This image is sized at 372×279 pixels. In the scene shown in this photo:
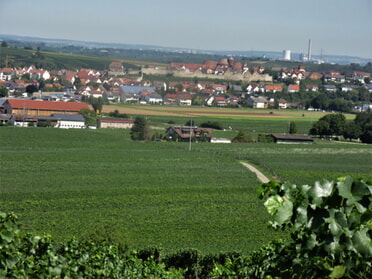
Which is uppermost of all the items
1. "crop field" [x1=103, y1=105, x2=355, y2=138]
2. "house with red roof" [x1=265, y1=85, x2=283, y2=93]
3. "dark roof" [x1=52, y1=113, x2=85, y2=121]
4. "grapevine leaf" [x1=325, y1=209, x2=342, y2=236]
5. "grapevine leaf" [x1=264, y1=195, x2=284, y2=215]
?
"grapevine leaf" [x1=264, y1=195, x2=284, y2=215]

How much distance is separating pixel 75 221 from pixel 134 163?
7466 millimetres

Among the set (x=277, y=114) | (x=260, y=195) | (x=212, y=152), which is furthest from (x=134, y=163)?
(x=277, y=114)

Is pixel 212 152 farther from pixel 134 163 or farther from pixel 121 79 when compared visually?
pixel 121 79

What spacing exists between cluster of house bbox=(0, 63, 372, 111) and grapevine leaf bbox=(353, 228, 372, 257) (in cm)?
3622

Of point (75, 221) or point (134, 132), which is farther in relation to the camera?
point (134, 132)

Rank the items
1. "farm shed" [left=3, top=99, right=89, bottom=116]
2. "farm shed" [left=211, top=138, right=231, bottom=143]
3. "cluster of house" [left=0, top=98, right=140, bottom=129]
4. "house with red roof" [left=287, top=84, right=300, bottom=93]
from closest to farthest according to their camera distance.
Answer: "farm shed" [left=211, top=138, right=231, bottom=143], "cluster of house" [left=0, top=98, right=140, bottom=129], "farm shed" [left=3, top=99, right=89, bottom=116], "house with red roof" [left=287, top=84, right=300, bottom=93]

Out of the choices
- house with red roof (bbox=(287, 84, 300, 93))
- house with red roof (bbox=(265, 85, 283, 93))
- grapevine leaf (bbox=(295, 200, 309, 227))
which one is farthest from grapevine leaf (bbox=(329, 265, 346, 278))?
house with red roof (bbox=(265, 85, 283, 93))

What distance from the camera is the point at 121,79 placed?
179 feet

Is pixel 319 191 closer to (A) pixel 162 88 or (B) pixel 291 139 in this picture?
(B) pixel 291 139

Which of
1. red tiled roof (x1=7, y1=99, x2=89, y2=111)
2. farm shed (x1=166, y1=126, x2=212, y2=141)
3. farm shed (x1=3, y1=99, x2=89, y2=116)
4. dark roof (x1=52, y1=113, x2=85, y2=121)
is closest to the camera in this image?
farm shed (x1=166, y1=126, x2=212, y2=141)

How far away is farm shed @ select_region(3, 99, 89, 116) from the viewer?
1205 inches

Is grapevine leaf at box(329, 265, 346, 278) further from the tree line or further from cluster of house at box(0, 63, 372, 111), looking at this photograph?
cluster of house at box(0, 63, 372, 111)

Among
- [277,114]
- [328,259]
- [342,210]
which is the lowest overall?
[277,114]

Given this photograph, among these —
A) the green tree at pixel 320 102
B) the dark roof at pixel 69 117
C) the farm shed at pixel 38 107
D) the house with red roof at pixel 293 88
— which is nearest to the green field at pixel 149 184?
the dark roof at pixel 69 117
